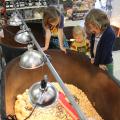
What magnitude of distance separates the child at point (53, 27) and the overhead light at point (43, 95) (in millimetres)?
1672

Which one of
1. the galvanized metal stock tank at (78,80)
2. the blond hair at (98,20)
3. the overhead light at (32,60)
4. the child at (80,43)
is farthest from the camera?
the child at (80,43)

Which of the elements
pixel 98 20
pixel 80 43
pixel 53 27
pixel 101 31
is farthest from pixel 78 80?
pixel 80 43

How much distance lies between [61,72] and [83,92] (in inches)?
17.4

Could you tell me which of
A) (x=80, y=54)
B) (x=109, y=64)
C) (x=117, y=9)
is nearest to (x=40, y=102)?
(x=109, y=64)

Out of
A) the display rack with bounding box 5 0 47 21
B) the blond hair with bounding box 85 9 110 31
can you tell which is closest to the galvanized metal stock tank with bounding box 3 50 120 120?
the blond hair with bounding box 85 9 110 31

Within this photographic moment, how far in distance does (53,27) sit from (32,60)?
5.51 feet

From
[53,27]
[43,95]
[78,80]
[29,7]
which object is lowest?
[78,80]

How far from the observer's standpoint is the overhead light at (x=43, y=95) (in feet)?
4.82

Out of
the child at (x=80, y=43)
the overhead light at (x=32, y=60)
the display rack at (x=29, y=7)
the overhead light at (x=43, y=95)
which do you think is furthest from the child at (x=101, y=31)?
the display rack at (x=29, y=7)

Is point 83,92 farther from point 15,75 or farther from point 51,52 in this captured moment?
point 15,75

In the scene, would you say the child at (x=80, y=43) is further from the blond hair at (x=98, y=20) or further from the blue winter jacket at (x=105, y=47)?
the blond hair at (x=98, y=20)

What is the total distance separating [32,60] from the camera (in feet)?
5.78

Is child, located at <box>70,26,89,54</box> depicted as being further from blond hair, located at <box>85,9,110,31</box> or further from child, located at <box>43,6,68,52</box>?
blond hair, located at <box>85,9,110,31</box>

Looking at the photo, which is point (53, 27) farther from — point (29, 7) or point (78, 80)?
point (29, 7)
